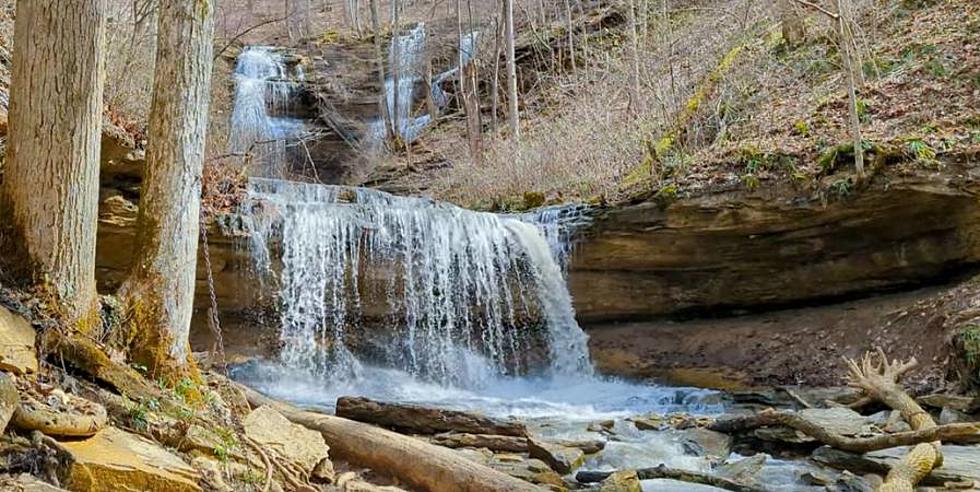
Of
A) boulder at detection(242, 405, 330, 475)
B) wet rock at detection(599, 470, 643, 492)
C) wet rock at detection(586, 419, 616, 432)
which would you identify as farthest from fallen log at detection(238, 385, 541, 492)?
wet rock at detection(586, 419, 616, 432)

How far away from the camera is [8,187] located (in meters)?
4.00

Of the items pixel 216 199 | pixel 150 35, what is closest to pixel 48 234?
pixel 216 199

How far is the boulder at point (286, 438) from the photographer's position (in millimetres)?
4277

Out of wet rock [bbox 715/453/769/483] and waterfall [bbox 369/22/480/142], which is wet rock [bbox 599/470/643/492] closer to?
wet rock [bbox 715/453/769/483]

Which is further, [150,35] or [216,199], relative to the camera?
[150,35]

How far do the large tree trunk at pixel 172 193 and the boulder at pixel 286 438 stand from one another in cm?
64

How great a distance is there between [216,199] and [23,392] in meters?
7.14

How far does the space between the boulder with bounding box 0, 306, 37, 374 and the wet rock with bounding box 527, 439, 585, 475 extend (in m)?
3.55

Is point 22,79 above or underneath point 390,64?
A: underneath

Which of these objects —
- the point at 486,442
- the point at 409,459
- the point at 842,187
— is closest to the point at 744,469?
the point at 486,442

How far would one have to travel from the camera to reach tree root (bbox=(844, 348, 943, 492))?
4.95m

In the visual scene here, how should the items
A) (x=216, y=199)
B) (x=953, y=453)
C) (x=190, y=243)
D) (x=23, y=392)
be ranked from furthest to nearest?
(x=216, y=199)
(x=953, y=453)
(x=190, y=243)
(x=23, y=392)

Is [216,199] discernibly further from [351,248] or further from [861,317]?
[861,317]

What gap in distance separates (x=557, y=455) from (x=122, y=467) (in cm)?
346
